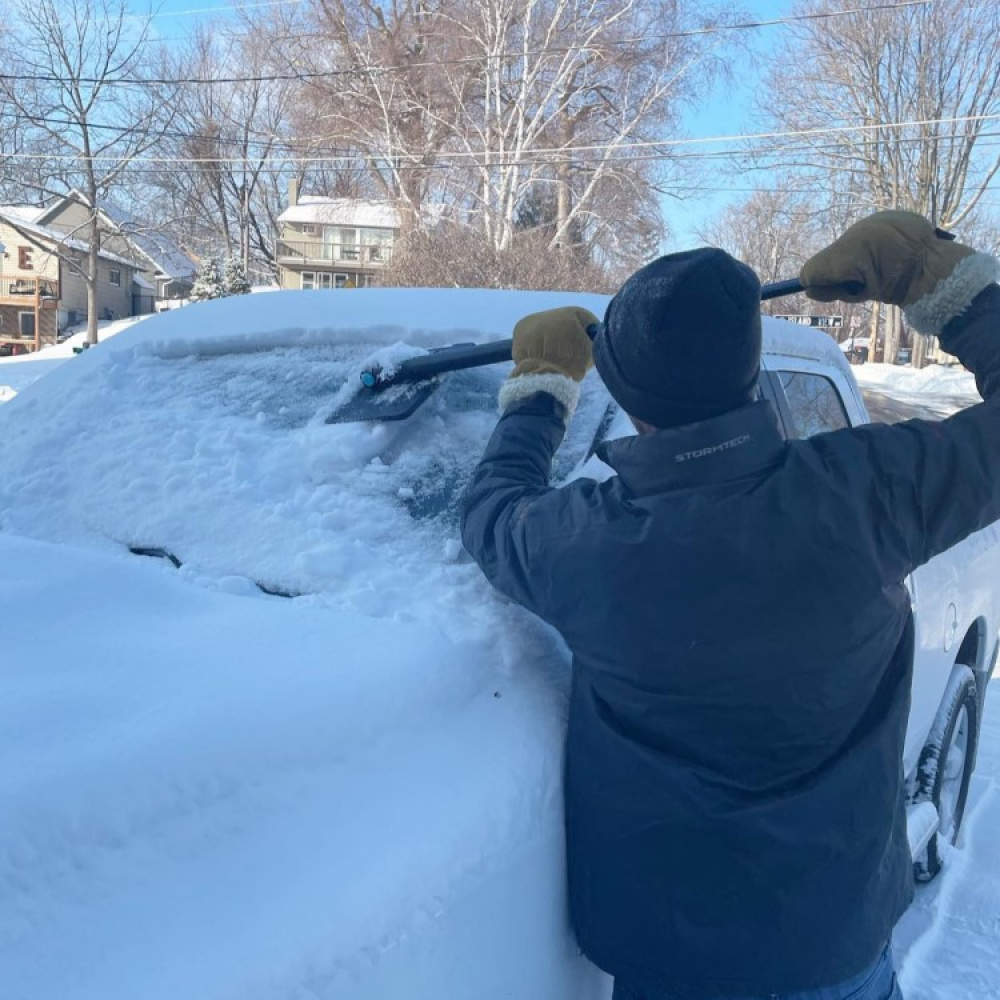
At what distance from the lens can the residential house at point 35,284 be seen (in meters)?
36.2

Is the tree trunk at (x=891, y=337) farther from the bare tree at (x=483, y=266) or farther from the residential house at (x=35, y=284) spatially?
the residential house at (x=35, y=284)

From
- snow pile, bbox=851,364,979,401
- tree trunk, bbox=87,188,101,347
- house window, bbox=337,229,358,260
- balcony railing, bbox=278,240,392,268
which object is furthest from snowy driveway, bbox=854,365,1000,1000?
balcony railing, bbox=278,240,392,268

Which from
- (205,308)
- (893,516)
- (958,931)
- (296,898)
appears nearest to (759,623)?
(893,516)

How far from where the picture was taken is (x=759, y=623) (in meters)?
1.33

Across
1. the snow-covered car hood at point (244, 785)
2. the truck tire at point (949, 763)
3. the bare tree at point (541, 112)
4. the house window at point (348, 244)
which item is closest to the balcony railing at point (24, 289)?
the house window at point (348, 244)

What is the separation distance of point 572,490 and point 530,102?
23.3m

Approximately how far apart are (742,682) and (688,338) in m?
0.46

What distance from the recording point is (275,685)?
138 centimetres

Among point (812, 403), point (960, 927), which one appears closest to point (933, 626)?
point (812, 403)

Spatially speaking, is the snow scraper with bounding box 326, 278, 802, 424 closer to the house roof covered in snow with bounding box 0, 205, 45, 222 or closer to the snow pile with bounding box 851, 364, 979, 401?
the snow pile with bounding box 851, 364, 979, 401

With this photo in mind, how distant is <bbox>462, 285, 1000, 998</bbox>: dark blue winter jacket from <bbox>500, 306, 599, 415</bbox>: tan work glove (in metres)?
0.41

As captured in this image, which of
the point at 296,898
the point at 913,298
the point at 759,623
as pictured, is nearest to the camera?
the point at 296,898

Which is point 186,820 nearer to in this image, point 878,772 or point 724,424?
point 724,424

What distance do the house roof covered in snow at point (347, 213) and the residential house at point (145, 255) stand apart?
16.8 ft
